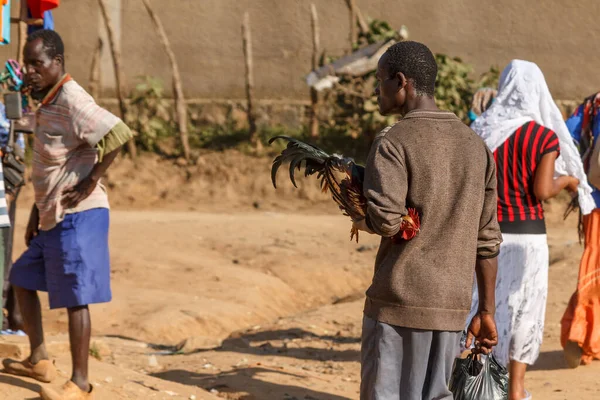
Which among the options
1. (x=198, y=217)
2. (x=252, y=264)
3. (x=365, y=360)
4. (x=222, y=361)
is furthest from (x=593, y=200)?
(x=198, y=217)

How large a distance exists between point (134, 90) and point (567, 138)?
10.9 m

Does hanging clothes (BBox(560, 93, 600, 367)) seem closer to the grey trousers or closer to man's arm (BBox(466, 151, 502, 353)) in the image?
man's arm (BBox(466, 151, 502, 353))

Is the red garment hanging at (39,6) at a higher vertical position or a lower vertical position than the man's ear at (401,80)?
higher

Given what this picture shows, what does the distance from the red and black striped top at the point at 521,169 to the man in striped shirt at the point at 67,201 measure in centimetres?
193

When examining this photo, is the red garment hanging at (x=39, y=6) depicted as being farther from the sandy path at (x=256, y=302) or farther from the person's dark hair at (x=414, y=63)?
the person's dark hair at (x=414, y=63)

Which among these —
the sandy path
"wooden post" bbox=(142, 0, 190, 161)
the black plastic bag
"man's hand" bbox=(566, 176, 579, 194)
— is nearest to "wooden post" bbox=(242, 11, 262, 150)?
"wooden post" bbox=(142, 0, 190, 161)

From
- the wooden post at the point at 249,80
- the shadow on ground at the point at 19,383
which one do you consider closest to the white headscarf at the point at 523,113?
the shadow on ground at the point at 19,383

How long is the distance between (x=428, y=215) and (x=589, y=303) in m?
3.20

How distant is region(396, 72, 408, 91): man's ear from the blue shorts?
1.83 m

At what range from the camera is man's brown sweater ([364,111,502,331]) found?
3016mm

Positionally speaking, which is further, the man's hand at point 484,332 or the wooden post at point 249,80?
the wooden post at point 249,80

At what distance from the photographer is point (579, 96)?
45.1ft

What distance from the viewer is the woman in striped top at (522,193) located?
15.4 ft

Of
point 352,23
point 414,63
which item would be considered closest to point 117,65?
point 352,23
